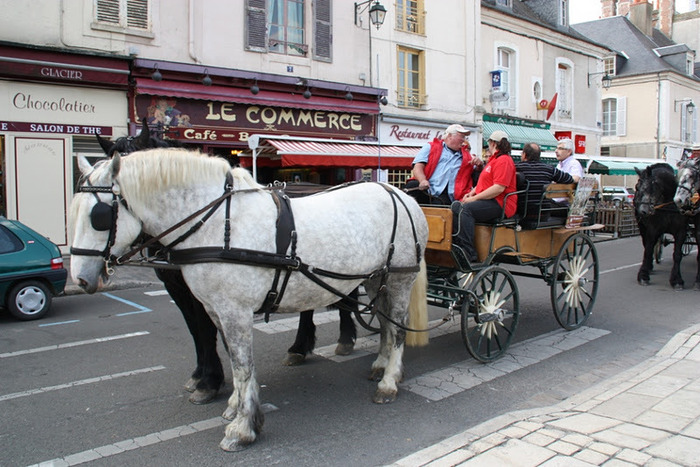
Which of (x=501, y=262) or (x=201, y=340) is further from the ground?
(x=501, y=262)

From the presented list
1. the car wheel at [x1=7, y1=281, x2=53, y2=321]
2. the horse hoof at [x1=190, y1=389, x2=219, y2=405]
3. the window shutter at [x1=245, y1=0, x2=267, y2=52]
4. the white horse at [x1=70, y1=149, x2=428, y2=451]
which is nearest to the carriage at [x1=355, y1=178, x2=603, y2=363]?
the white horse at [x1=70, y1=149, x2=428, y2=451]

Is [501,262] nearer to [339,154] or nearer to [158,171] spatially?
[158,171]

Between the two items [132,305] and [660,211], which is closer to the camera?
[132,305]

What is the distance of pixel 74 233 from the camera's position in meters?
3.42

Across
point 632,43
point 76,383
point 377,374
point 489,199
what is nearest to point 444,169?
point 489,199

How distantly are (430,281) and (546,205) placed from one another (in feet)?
5.48

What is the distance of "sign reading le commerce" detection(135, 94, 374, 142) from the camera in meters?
13.1

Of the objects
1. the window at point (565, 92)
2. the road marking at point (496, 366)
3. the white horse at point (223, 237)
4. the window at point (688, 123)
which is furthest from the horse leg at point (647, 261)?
the window at point (688, 123)

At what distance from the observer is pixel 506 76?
21.7 m

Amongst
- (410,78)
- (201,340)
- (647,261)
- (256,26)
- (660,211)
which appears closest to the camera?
(201,340)

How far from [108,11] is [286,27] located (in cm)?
466

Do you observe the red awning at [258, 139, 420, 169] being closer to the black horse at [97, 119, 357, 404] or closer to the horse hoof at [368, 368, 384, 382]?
the black horse at [97, 119, 357, 404]

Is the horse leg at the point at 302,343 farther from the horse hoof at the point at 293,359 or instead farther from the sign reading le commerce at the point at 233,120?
the sign reading le commerce at the point at 233,120

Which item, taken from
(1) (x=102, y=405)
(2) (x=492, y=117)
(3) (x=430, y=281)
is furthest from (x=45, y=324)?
(2) (x=492, y=117)
